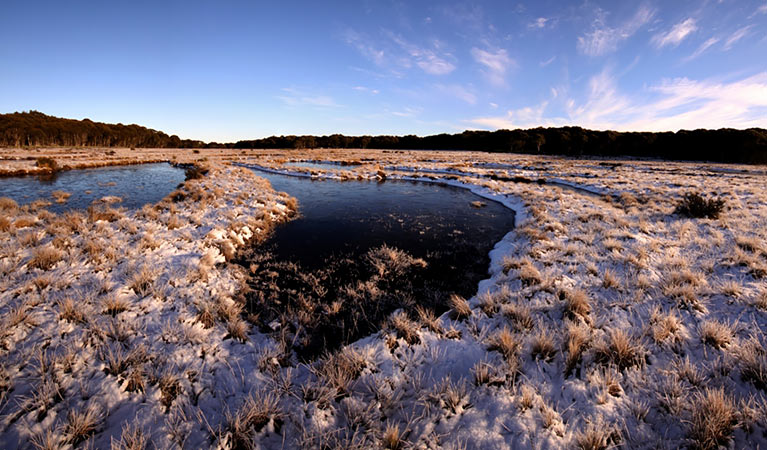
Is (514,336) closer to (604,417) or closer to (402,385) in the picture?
(604,417)

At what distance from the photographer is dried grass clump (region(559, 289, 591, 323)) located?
5.33m

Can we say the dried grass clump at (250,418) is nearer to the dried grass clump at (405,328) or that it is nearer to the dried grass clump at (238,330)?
the dried grass clump at (238,330)

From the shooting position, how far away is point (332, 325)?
18.9ft

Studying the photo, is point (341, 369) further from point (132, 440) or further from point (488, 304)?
point (488, 304)

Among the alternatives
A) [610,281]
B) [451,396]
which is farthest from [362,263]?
[610,281]

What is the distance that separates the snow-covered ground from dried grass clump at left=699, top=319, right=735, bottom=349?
1.0 inches

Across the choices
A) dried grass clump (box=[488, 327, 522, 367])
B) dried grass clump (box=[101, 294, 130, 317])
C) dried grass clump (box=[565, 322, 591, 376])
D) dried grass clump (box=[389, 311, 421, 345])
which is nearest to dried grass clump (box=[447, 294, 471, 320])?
dried grass clump (box=[488, 327, 522, 367])

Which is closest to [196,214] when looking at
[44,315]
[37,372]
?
[44,315]

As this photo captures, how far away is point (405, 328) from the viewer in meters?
5.17

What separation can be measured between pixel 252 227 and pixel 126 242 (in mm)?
3881

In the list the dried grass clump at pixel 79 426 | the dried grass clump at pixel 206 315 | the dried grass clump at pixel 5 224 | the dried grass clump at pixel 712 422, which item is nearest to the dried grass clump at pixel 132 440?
the dried grass clump at pixel 79 426

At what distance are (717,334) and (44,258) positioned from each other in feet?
44.1

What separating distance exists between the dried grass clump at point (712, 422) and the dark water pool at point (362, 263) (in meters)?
3.95

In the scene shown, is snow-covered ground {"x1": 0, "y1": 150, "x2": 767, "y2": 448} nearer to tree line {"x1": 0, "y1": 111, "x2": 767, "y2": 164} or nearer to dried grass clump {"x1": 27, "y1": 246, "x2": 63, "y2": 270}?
dried grass clump {"x1": 27, "y1": 246, "x2": 63, "y2": 270}
